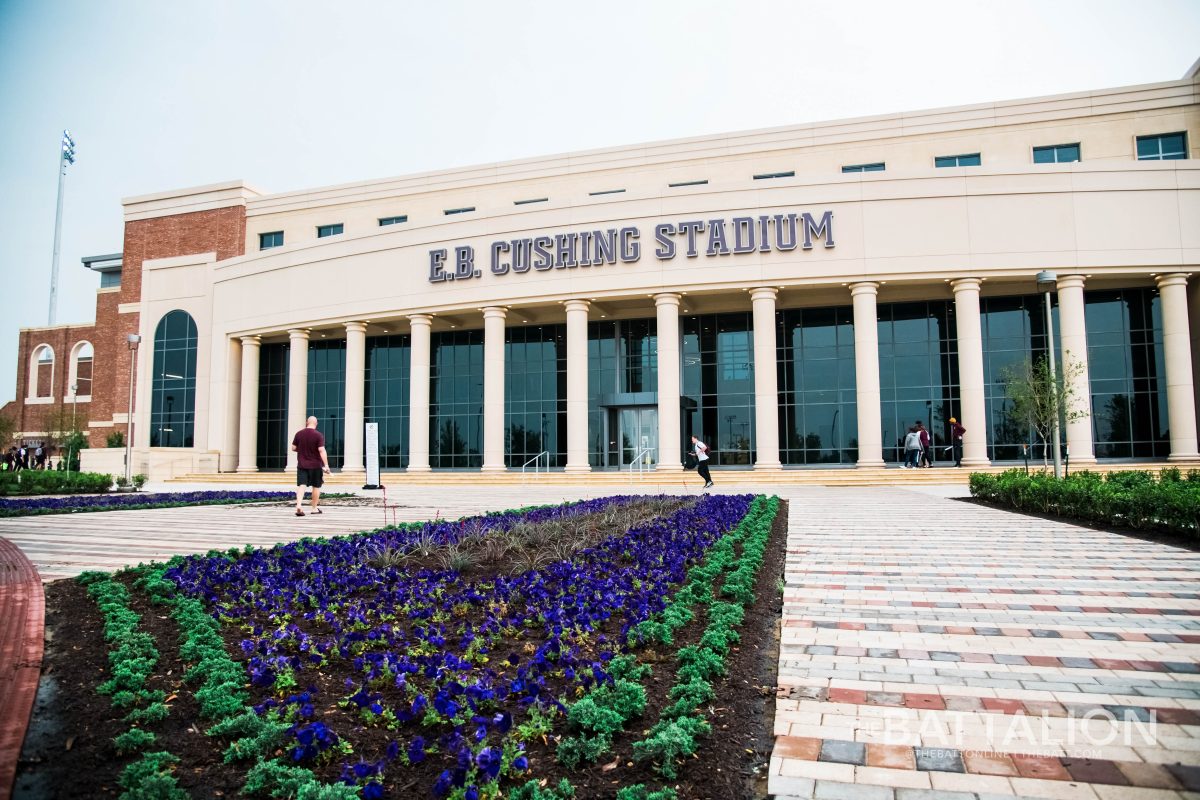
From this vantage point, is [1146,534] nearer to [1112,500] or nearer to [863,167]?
[1112,500]

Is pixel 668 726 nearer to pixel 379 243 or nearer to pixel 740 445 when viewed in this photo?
pixel 740 445

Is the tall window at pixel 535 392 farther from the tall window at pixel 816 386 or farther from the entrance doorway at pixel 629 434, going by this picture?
the tall window at pixel 816 386

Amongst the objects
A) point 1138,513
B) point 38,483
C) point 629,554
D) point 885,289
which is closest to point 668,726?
point 629,554

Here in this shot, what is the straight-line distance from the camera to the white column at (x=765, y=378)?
27922mm

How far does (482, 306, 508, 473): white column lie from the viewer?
31.0 meters

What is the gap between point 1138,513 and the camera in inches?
411

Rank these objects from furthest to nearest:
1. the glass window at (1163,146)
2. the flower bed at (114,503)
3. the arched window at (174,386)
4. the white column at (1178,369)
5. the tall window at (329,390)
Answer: the arched window at (174,386)
the tall window at (329,390)
the glass window at (1163,146)
the white column at (1178,369)
the flower bed at (114,503)

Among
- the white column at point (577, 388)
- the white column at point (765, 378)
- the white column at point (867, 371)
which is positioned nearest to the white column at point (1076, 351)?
the white column at point (867, 371)

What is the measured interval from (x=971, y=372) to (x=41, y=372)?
64785mm

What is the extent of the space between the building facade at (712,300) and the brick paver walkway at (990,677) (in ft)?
68.0

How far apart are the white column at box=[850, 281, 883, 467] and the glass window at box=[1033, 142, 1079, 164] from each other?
12182 mm

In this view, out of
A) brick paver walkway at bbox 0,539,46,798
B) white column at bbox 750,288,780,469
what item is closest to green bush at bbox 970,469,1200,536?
brick paver walkway at bbox 0,539,46,798

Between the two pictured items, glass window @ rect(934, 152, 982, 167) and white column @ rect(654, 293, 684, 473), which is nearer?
white column @ rect(654, 293, 684, 473)

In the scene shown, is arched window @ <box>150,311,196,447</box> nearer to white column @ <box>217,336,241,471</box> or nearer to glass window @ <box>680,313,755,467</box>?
white column @ <box>217,336,241,471</box>
